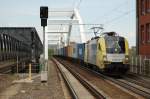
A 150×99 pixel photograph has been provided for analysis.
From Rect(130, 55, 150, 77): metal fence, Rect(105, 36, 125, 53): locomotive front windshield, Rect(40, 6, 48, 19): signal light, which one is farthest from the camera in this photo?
Rect(130, 55, 150, 77): metal fence

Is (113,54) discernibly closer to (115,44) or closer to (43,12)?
(115,44)

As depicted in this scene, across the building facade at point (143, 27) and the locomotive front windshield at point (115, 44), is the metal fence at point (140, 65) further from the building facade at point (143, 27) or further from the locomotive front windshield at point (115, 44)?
the locomotive front windshield at point (115, 44)

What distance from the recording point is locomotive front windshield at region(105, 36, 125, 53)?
3316 centimetres

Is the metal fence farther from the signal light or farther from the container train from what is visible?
the signal light

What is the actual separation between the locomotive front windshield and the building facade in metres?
9.35

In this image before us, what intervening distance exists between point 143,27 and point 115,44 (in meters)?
12.9

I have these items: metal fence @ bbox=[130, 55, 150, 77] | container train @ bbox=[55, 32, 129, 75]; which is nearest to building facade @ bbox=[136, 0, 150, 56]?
metal fence @ bbox=[130, 55, 150, 77]

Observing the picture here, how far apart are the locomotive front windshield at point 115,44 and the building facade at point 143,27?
9.35 meters

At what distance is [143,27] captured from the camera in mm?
45594

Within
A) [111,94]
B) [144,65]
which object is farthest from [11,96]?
[144,65]

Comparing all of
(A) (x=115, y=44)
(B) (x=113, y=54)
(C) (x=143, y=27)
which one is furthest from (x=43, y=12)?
(C) (x=143, y=27)

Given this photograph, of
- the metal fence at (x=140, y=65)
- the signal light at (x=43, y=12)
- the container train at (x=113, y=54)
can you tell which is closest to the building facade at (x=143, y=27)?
the metal fence at (x=140, y=65)

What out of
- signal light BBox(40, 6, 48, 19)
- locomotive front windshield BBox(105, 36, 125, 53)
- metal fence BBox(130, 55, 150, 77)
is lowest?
metal fence BBox(130, 55, 150, 77)

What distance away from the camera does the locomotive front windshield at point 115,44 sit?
1305 inches
